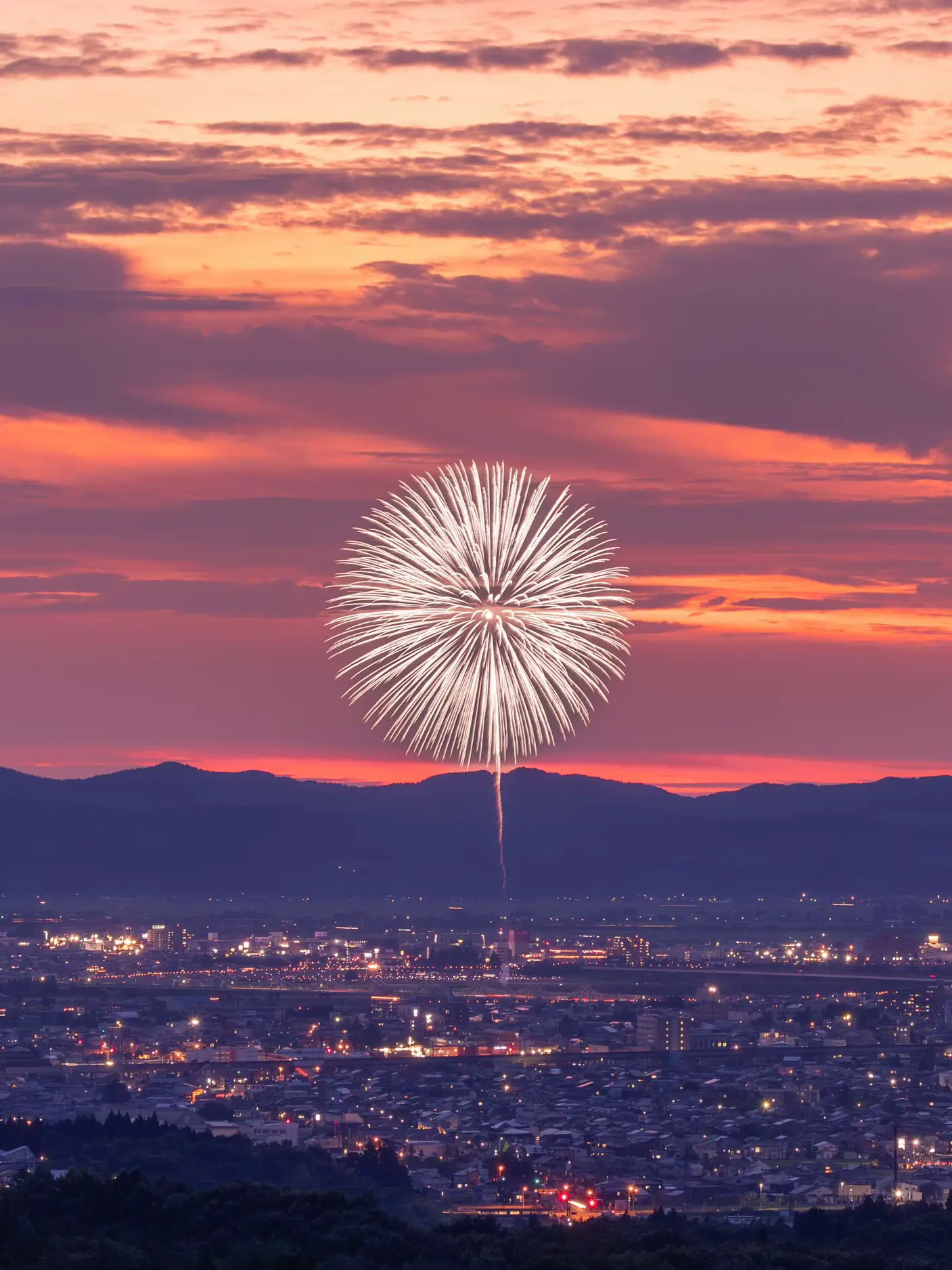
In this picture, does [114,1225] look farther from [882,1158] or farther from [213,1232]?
[882,1158]

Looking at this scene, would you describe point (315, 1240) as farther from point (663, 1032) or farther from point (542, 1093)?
point (663, 1032)

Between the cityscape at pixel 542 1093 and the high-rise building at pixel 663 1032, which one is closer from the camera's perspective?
the cityscape at pixel 542 1093

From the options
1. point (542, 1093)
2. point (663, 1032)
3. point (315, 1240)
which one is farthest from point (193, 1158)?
point (663, 1032)

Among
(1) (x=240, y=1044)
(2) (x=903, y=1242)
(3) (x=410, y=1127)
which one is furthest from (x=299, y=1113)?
(2) (x=903, y=1242)

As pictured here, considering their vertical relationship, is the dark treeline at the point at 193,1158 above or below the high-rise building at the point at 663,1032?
below

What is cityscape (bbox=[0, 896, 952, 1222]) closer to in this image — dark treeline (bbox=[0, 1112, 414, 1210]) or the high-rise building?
the high-rise building

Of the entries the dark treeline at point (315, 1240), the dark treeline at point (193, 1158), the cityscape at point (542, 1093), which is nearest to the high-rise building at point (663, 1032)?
the cityscape at point (542, 1093)

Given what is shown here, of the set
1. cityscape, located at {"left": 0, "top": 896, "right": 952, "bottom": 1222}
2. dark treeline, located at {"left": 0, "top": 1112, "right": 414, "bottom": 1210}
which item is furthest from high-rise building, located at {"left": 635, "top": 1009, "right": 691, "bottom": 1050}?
dark treeline, located at {"left": 0, "top": 1112, "right": 414, "bottom": 1210}

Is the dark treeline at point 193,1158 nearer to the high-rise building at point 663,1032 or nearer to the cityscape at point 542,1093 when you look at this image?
the cityscape at point 542,1093
